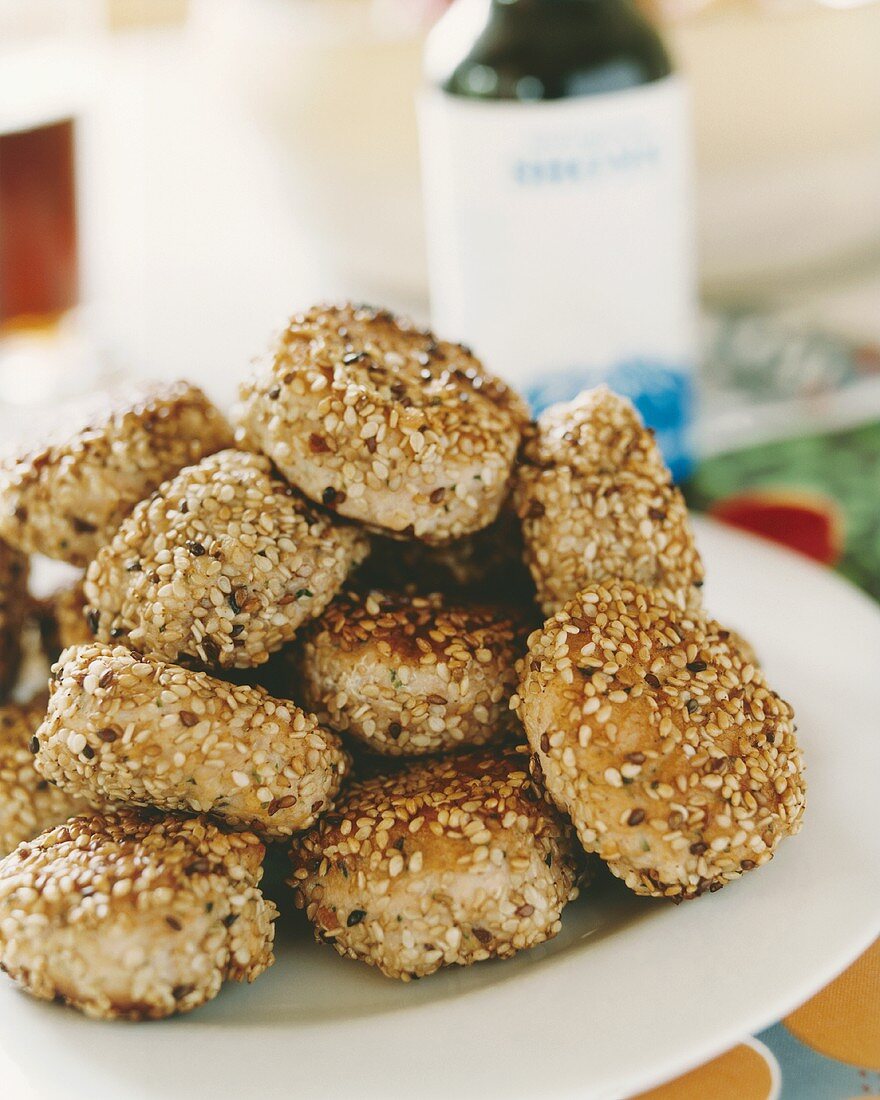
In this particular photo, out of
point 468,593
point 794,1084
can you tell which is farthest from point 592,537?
point 794,1084

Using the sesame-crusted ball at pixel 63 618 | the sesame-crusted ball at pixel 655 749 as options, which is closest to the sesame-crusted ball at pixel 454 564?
the sesame-crusted ball at pixel 655 749

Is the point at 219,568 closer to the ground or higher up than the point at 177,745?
higher up

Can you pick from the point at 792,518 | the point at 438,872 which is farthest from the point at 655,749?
the point at 792,518

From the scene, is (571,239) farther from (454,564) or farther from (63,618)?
(63,618)

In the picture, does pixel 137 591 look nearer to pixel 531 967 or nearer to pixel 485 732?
pixel 485 732

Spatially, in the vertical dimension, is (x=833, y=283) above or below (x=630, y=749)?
above

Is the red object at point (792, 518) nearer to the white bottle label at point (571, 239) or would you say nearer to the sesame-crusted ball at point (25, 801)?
the white bottle label at point (571, 239)
